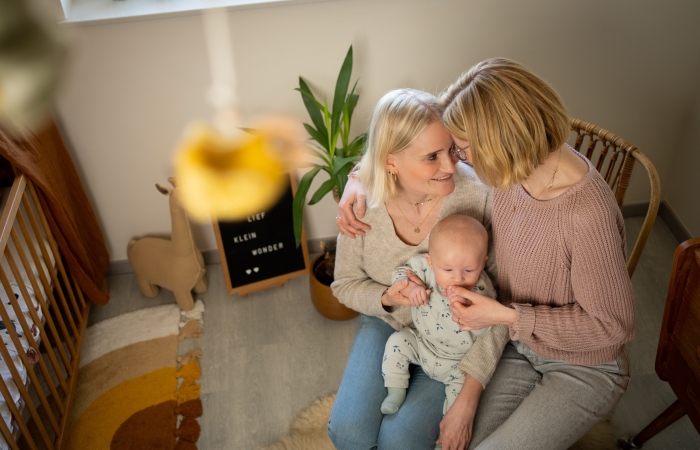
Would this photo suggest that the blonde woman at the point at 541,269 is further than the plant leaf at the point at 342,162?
No

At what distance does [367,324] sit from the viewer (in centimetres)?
176

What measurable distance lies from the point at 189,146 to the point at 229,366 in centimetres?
90

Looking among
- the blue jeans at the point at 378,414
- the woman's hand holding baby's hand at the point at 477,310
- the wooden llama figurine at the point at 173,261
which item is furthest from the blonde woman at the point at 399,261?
the wooden llama figurine at the point at 173,261

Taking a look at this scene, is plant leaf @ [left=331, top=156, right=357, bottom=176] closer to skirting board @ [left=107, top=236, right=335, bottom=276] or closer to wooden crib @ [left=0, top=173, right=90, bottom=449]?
skirting board @ [left=107, top=236, right=335, bottom=276]

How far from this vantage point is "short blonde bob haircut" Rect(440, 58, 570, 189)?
48.8 inches

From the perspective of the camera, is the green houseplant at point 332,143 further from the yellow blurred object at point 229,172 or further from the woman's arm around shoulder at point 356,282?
the woman's arm around shoulder at point 356,282

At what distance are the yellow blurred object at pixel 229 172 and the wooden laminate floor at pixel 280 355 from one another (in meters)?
0.44

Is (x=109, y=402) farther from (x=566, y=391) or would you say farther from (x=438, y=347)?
(x=566, y=391)

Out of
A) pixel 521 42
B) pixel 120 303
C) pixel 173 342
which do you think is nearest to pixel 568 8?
pixel 521 42

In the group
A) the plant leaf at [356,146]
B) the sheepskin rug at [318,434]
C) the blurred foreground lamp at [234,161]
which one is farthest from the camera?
the blurred foreground lamp at [234,161]

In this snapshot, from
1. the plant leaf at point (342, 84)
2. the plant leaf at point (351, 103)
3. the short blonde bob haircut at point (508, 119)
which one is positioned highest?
the short blonde bob haircut at point (508, 119)

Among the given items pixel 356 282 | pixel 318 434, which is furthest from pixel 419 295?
pixel 318 434

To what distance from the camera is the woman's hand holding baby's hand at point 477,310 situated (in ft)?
4.75

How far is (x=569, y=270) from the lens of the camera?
144cm
